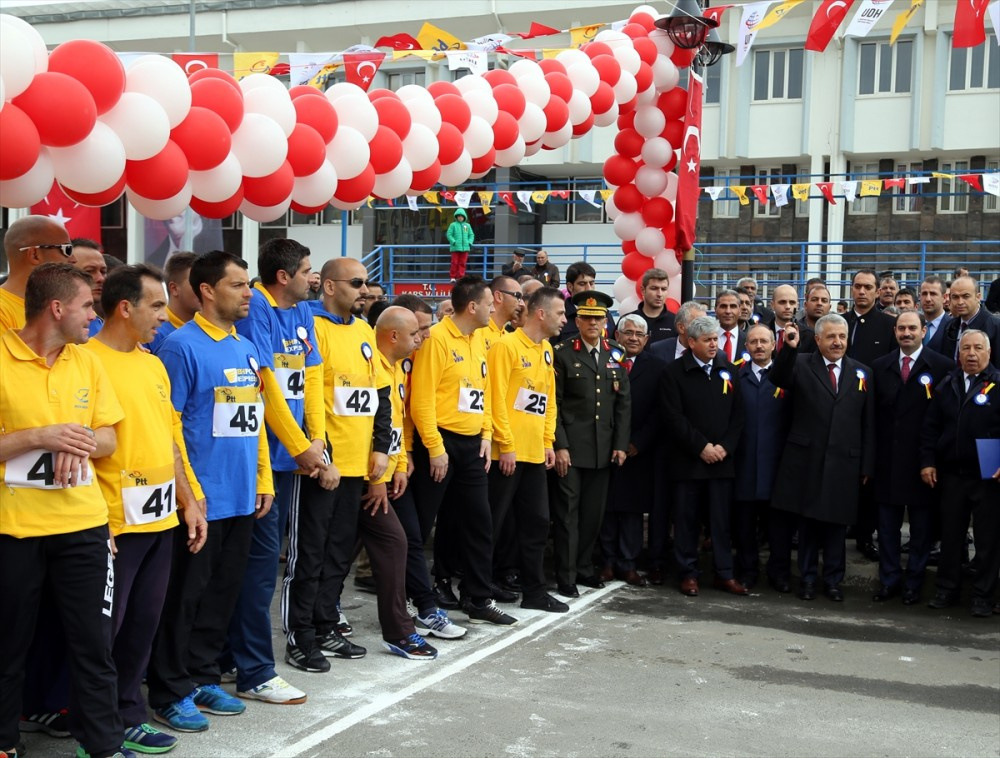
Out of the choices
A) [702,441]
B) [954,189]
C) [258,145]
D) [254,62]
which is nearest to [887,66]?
[954,189]

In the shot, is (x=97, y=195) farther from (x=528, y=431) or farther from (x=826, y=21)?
(x=826, y=21)

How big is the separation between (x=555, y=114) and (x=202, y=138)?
3836 mm

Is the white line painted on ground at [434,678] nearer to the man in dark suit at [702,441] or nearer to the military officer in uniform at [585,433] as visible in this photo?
the military officer in uniform at [585,433]

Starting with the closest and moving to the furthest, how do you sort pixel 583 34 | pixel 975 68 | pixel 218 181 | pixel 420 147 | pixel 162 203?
pixel 162 203 < pixel 218 181 < pixel 420 147 < pixel 583 34 < pixel 975 68

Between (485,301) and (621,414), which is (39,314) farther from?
(621,414)

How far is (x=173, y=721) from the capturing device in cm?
474

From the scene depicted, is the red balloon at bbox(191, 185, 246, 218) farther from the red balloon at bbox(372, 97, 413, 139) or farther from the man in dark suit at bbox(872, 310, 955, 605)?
the man in dark suit at bbox(872, 310, 955, 605)

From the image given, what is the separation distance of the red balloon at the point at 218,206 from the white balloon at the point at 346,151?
805 mm

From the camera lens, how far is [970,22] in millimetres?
9375

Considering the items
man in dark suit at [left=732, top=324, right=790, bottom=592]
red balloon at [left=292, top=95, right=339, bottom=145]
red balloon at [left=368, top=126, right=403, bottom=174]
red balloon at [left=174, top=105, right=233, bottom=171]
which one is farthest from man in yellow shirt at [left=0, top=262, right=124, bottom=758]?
man in dark suit at [left=732, top=324, right=790, bottom=592]

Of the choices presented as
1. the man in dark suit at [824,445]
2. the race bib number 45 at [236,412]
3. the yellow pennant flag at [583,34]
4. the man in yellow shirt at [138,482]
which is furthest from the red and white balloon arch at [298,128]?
the man in dark suit at [824,445]

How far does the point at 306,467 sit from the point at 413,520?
4.07 feet

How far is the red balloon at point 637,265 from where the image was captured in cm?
1039

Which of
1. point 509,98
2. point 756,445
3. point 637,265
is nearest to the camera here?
point 509,98
